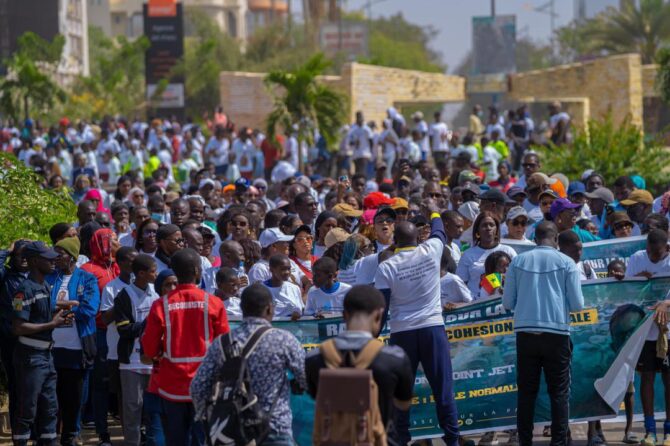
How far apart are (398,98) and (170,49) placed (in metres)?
11.3

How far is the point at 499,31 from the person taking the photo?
67.6 m

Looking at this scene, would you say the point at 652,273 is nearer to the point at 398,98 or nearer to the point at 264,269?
the point at 264,269

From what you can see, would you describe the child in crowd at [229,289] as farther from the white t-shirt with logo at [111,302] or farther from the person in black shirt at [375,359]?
the person in black shirt at [375,359]

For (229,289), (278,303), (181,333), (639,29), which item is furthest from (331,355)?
(639,29)

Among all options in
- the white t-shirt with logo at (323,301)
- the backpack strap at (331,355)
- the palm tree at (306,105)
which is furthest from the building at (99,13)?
the backpack strap at (331,355)

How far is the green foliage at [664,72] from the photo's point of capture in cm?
2594

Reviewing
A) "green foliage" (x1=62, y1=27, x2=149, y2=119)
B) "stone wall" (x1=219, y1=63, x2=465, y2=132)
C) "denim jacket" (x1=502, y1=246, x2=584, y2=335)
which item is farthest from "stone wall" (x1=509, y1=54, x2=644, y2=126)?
"denim jacket" (x1=502, y1=246, x2=584, y2=335)

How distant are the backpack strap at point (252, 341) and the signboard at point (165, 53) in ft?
133

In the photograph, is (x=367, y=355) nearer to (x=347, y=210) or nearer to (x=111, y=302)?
(x=111, y=302)

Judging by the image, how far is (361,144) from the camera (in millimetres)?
28750

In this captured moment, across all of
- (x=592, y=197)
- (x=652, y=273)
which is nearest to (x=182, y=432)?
(x=652, y=273)

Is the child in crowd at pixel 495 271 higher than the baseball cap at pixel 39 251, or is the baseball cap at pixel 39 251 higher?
the baseball cap at pixel 39 251

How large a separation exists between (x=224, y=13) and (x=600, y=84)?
9169cm

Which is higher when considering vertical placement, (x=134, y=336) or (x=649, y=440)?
(x=134, y=336)
